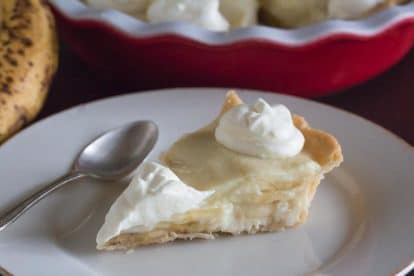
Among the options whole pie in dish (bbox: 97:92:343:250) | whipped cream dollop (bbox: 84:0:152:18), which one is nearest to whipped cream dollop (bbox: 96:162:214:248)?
whole pie in dish (bbox: 97:92:343:250)

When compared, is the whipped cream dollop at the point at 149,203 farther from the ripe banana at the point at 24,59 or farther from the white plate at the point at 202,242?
the ripe banana at the point at 24,59

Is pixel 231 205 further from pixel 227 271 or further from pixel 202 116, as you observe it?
pixel 202 116

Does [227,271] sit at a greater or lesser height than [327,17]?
lesser

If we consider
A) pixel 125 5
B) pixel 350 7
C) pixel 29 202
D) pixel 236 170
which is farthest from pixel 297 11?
pixel 29 202

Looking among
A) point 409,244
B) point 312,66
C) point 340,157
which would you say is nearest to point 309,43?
point 312,66

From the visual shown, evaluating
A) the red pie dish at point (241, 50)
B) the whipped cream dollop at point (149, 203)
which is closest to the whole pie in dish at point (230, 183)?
the whipped cream dollop at point (149, 203)
